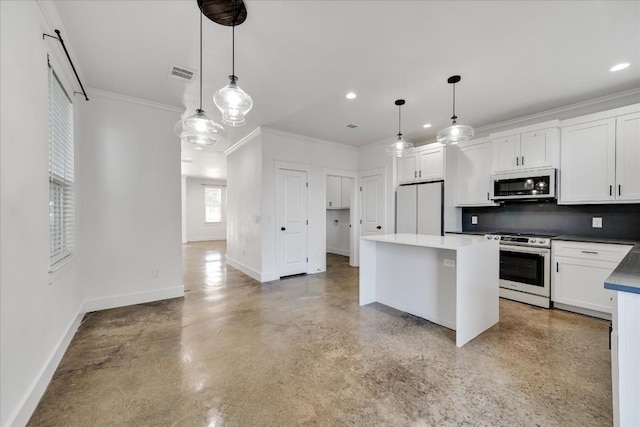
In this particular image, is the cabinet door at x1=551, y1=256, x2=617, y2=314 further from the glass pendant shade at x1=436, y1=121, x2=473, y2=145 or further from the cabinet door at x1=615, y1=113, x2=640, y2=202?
the glass pendant shade at x1=436, y1=121, x2=473, y2=145

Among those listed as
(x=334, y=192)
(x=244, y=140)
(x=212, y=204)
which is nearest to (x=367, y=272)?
(x=244, y=140)

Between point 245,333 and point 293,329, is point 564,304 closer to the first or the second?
point 293,329

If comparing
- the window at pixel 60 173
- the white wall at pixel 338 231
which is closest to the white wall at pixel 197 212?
the white wall at pixel 338 231

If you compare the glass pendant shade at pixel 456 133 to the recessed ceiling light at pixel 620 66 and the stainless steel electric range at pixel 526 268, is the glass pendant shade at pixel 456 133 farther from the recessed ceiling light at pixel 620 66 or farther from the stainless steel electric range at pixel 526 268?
the stainless steel electric range at pixel 526 268

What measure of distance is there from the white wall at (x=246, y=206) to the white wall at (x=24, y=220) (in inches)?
114

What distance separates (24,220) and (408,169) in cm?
521

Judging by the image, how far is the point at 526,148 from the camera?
385 centimetres

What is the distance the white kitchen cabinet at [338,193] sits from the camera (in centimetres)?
741

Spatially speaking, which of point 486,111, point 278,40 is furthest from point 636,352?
point 486,111

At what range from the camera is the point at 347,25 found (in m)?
2.19

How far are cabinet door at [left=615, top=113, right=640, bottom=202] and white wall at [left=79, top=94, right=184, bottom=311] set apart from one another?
573 cm

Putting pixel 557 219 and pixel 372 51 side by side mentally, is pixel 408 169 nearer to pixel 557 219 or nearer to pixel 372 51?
pixel 557 219

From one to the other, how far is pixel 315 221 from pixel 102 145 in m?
3.57

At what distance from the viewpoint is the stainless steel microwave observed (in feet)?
12.0
